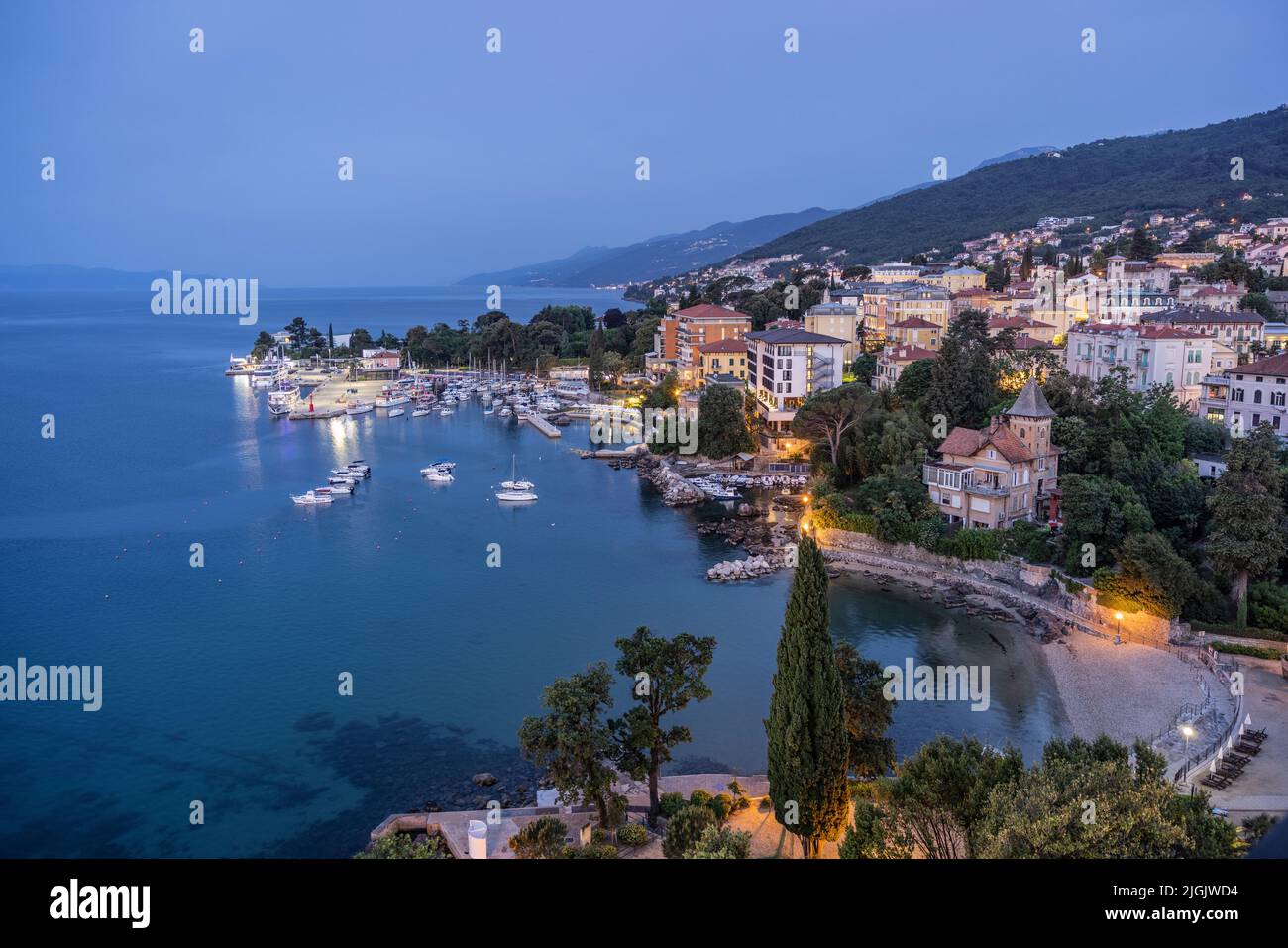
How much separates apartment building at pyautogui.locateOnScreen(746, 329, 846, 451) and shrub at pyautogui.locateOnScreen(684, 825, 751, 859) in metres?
20.1

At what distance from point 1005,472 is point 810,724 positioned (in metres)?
10.9

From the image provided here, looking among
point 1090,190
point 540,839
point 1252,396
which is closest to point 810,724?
point 540,839

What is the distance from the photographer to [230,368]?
171 feet

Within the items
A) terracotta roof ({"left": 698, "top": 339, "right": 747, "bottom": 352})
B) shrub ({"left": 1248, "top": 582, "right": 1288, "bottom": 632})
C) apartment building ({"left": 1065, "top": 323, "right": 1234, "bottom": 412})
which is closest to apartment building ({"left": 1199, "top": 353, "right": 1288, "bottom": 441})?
apartment building ({"left": 1065, "top": 323, "right": 1234, "bottom": 412})

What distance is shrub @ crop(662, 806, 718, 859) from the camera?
758cm

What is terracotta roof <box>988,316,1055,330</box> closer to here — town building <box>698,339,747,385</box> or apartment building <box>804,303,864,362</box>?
apartment building <box>804,303,864,362</box>

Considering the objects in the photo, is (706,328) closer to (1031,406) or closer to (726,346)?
(726,346)

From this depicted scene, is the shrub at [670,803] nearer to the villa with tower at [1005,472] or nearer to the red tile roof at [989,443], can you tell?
the villa with tower at [1005,472]

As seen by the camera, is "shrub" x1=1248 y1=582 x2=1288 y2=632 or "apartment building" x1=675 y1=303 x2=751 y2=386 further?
"apartment building" x1=675 y1=303 x2=751 y2=386

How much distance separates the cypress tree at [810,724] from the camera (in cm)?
791
